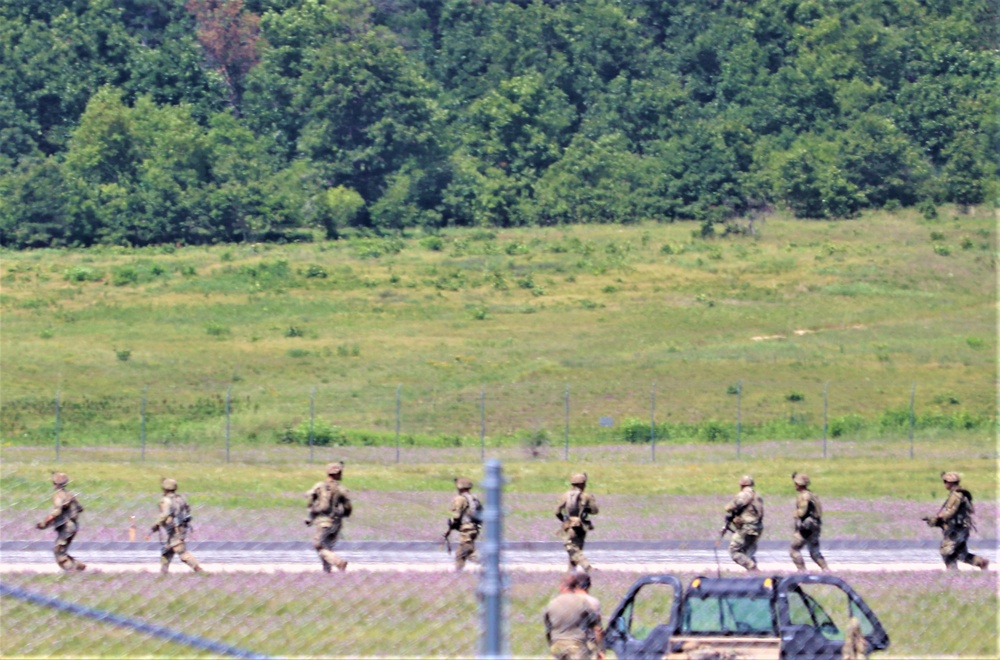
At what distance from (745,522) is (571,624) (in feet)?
26.1

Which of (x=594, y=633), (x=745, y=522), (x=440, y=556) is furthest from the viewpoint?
(x=440, y=556)

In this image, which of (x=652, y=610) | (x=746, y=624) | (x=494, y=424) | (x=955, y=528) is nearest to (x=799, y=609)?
(x=746, y=624)

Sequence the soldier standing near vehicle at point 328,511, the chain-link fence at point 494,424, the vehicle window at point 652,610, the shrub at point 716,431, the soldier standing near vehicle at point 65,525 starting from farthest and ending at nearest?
the shrub at point 716,431
the chain-link fence at point 494,424
the soldier standing near vehicle at point 328,511
the soldier standing near vehicle at point 65,525
the vehicle window at point 652,610

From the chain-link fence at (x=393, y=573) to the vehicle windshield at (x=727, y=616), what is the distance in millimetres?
504

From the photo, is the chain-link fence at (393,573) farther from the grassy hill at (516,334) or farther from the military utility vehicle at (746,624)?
the grassy hill at (516,334)

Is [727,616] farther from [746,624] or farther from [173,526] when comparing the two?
[173,526]

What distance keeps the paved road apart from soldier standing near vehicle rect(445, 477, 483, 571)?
35 cm

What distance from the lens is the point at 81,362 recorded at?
141ft

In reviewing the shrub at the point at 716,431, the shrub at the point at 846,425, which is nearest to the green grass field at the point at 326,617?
the shrub at the point at 716,431

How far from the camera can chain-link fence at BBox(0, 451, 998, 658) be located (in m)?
10.8

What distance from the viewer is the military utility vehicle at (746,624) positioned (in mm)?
10742

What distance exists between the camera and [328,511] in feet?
56.1

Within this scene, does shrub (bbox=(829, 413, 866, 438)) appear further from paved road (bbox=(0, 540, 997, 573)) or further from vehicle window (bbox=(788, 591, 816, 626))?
vehicle window (bbox=(788, 591, 816, 626))

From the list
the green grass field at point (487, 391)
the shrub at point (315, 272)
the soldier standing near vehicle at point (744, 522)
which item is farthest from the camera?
the shrub at point (315, 272)
